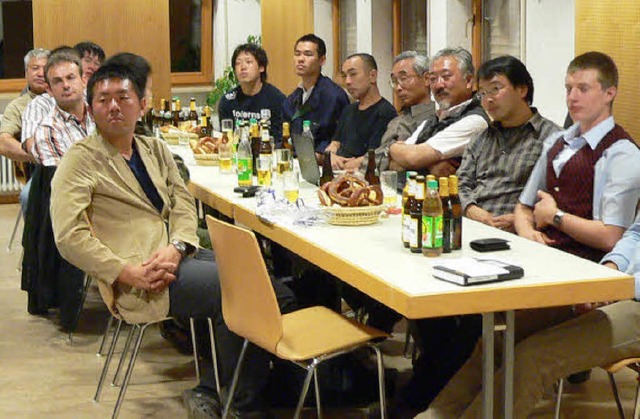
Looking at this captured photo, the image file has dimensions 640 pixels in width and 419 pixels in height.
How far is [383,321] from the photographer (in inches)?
204

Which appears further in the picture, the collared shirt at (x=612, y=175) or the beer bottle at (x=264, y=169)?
the beer bottle at (x=264, y=169)

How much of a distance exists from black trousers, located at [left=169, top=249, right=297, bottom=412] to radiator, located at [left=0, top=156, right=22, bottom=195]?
6548 mm

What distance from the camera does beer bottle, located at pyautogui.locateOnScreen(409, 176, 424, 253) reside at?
363 cm

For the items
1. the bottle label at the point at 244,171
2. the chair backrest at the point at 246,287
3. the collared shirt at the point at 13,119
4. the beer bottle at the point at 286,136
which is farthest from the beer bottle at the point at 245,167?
the collared shirt at the point at 13,119

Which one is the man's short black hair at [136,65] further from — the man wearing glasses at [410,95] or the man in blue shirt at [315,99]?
the man in blue shirt at [315,99]

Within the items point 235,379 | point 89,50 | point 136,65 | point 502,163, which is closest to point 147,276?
point 235,379

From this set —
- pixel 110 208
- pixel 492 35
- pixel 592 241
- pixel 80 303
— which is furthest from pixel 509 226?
pixel 492 35

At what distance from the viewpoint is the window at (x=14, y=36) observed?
11.0 m

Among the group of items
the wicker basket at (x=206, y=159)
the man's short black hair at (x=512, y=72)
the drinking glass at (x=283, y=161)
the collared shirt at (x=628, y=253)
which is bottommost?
the collared shirt at (x=628, y=253)

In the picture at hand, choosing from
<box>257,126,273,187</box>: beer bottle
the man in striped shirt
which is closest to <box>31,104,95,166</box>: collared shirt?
the man in striped shirt

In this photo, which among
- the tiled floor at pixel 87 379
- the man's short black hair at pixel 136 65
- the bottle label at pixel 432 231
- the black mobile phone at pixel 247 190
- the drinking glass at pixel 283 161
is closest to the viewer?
the bottle label at pixel 432 231

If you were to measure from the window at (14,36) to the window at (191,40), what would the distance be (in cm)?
147

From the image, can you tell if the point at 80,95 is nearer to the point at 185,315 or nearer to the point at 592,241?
the point at 185,315

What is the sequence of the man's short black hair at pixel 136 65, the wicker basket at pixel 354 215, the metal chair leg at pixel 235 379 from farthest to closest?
1. the man's short black hair at pixel 136 65
2. the wicker basket at pixel 354 215
3. the metal chair leg at pixel 235 379
